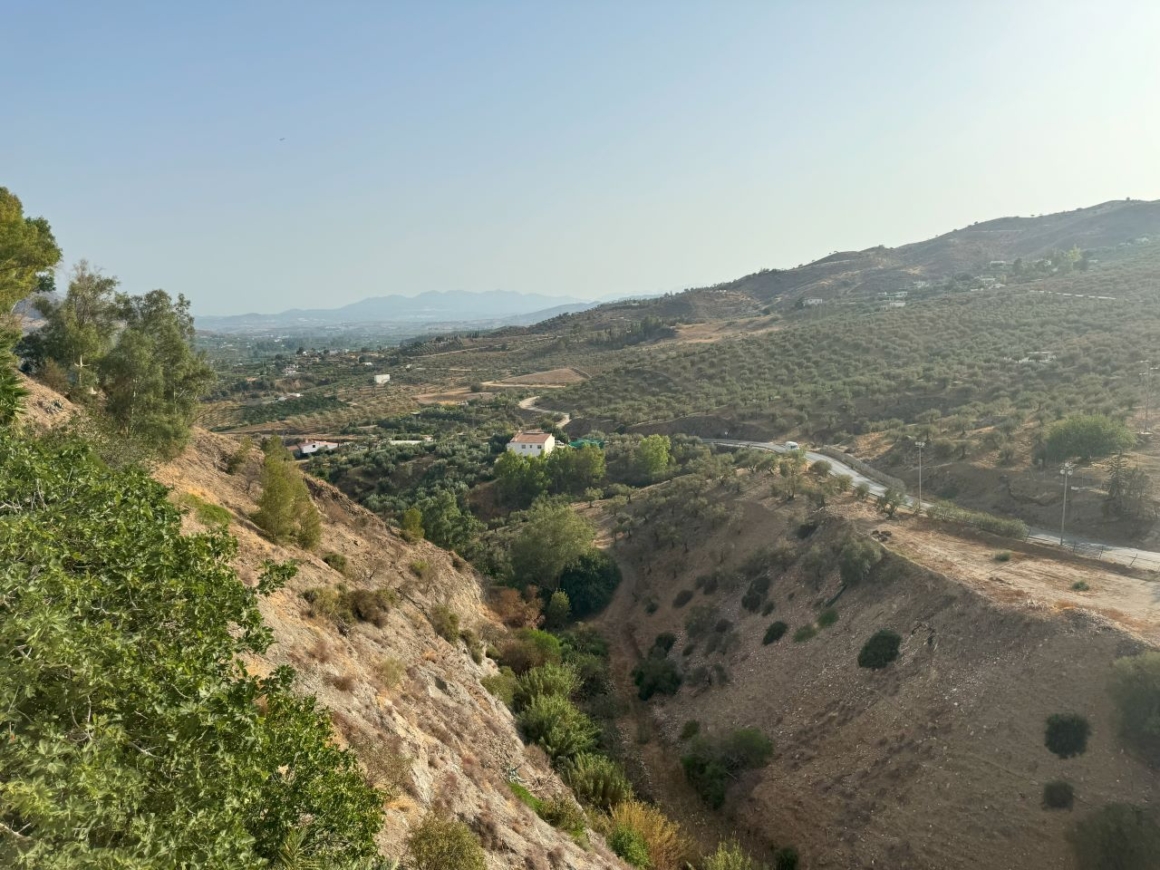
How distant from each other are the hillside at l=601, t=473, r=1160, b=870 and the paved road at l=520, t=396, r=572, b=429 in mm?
44312

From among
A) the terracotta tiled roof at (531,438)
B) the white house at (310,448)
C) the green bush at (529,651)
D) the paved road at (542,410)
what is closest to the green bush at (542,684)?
the green bush at (529,651)

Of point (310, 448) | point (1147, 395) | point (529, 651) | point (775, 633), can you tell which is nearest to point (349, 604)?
point (529, 651)

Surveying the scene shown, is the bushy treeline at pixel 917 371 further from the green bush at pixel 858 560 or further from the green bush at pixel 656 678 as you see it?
the green bush at pixel 656 678

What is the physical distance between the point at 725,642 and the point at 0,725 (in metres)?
26.9

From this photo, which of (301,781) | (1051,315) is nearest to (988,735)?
(301,781)

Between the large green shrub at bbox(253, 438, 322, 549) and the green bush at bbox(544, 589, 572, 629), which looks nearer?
the large green shrub at bbox(253, 438, 322, 549)

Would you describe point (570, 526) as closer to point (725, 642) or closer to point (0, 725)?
point (725, 642)

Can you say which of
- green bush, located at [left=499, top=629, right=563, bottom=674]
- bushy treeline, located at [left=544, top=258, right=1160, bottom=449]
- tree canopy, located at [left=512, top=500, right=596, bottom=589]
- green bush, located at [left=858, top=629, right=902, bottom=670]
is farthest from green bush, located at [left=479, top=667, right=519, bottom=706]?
bushy treeline, located at [left=544, top=258, right=1160, bottom=449]

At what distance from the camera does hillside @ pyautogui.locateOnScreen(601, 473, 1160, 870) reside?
17578mm

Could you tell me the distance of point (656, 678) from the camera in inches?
1112

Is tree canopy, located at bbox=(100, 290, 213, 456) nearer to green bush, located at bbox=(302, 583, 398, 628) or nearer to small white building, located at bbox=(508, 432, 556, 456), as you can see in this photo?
green bush, located at bbox=(302, 583, 398, 628)

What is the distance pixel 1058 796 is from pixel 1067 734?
1875 mm

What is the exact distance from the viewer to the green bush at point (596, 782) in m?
19.0

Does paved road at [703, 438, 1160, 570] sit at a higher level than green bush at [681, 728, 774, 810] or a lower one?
higher
